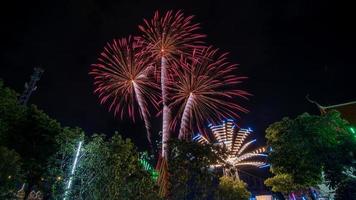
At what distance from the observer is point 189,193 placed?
12.3 m

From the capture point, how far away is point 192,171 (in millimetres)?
12453

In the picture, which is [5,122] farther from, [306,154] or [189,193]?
[306,154]

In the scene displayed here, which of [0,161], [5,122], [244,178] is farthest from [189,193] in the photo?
[244,178]

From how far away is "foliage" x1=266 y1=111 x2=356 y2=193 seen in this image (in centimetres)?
1783

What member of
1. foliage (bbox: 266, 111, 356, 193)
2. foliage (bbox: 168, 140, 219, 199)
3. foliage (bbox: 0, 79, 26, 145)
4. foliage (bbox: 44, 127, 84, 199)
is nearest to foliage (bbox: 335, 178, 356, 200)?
foliage (bbox: 266, 111, 356, 193)

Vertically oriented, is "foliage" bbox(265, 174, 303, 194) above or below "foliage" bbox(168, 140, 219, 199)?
above

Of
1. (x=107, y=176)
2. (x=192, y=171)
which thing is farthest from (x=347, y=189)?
(x=107, y=176)

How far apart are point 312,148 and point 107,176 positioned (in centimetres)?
1213

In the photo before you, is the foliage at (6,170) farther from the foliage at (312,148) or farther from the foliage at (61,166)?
the foliage at (312,148)

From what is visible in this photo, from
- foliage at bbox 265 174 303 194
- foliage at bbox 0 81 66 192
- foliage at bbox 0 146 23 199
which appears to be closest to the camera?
foliage at bbox 0 146 23 199

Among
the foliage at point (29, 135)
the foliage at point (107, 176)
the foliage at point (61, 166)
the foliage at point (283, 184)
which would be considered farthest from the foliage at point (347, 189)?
the foliage at point (29, 135)

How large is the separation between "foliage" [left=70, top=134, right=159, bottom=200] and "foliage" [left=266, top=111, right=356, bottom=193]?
9.70 m

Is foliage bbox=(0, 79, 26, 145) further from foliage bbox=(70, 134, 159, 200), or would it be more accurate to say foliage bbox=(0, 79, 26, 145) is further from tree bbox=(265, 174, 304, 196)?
tree bbox=(265, 174, 304, 196)

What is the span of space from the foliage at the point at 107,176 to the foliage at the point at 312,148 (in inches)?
382
